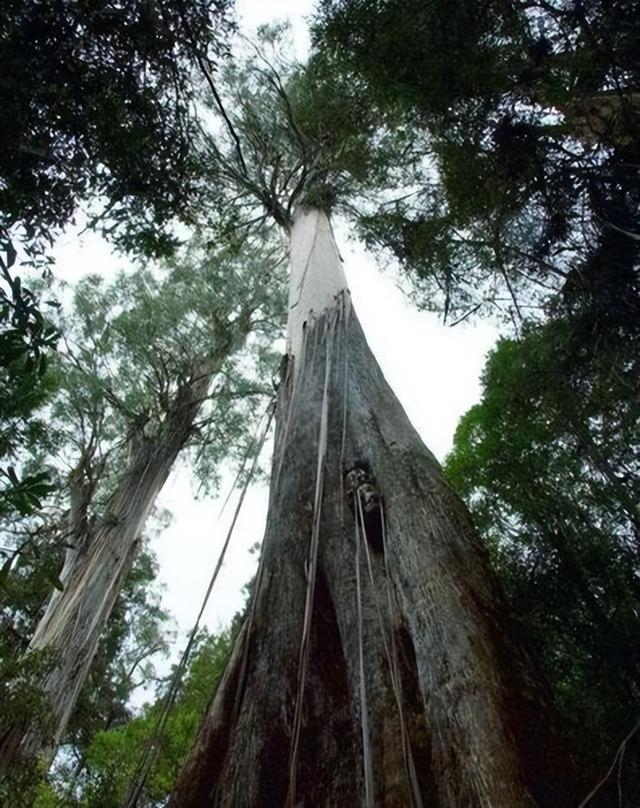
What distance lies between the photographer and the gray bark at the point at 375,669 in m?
1.30

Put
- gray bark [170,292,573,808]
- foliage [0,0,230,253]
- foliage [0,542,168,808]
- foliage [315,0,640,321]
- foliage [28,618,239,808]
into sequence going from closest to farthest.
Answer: gray bark [170,292,573,808] → foliage [0,0,230,253] → foliage [315,0,640,321] → foliage [28,618,239,808] → foliage [0,542,168,808]

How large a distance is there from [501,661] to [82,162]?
2.99 m

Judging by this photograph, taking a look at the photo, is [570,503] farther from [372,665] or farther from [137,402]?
[137,402]

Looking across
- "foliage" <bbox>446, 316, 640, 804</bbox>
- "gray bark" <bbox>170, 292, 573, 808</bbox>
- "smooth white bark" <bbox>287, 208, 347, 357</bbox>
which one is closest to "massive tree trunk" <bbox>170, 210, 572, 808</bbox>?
"gray bark" <bbox>170, 292, 573, 808</bbox>

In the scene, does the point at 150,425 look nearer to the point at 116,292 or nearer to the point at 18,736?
the point at 116,292

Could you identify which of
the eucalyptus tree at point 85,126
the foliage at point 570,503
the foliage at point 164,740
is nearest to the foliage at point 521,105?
the foliage at point 570,503

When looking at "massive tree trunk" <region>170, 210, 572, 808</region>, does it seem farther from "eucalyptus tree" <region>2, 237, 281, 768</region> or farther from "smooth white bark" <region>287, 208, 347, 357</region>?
"eucalyptus tree" <region>2, 237, 281, 768</region>

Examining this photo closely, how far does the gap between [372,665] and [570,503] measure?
2638 mm

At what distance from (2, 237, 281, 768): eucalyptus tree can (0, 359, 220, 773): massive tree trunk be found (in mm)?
14

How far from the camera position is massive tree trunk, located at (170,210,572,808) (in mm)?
1299

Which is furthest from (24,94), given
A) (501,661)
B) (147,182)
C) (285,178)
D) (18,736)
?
(285,178)

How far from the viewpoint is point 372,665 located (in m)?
1.62

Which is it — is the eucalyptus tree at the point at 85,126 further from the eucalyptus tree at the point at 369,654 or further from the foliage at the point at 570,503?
the foliage at the point at 570,503

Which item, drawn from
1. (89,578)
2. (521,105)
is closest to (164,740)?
(89,578)
